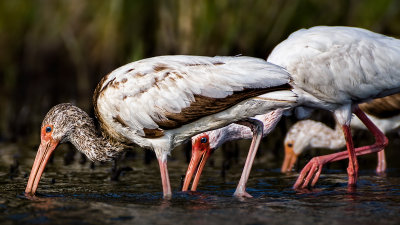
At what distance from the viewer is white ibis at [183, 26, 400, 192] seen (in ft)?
26.1

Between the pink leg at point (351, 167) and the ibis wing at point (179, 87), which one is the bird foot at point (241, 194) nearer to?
the ibis wing at point (179, 87)

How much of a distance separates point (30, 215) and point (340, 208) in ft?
8.65

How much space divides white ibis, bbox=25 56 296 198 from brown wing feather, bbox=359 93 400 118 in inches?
121

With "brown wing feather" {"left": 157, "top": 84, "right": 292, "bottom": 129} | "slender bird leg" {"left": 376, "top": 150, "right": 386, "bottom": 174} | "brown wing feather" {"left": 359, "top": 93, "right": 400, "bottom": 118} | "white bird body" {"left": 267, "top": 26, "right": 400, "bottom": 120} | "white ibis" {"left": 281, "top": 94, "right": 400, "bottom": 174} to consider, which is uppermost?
"white bird body" {"left": 267, "top": 26, "right": 400, "bottom": 120}

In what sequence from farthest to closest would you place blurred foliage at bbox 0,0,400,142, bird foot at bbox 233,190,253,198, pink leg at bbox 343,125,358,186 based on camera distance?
1. blurred foliage at bbox 0,0,400,142
2. pink leg at bbox 343,125,358,186
3. bird foot at bbox 233,190,253,198

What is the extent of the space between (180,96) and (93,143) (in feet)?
4.31

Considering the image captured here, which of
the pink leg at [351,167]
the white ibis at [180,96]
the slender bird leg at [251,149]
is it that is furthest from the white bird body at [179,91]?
the pink leg at [351,167]

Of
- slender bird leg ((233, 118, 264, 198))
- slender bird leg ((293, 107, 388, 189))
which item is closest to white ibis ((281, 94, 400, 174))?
slender bird leg ((293, 107, 388, 189))

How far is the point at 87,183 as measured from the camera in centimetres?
825

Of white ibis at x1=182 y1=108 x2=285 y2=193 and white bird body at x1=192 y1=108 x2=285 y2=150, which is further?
white bird body at x1=192 y1=108 x2=285 y2=150

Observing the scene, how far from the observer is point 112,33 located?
13500 millimetres

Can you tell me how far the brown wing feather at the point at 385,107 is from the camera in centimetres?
959

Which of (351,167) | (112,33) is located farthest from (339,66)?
(112,33)

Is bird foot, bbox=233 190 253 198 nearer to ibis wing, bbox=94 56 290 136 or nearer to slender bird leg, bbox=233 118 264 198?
slender bird leg, bbox=233 118 264 198
